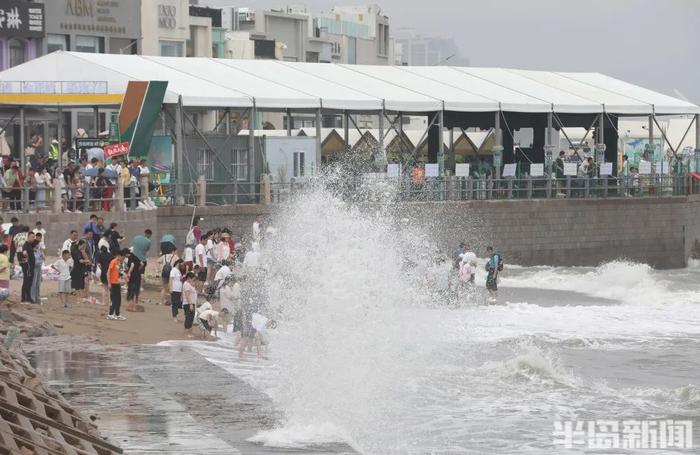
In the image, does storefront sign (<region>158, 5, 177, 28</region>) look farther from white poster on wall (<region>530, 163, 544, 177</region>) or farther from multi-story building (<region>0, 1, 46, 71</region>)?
white poster on wall (<region>530, 163, 544, 177</region>)

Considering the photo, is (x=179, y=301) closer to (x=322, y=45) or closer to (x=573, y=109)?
(x=573, y=109)

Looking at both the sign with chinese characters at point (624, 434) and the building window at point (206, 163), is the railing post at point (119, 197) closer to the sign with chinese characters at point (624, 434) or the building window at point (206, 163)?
the building window at point (206, 163)

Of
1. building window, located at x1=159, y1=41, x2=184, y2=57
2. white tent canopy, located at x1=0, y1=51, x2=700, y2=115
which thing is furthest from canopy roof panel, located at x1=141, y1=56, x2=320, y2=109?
building window, located at x1=159, y1=41, x2=184, y2=57

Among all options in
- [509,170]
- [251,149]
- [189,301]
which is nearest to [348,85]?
[509,170]

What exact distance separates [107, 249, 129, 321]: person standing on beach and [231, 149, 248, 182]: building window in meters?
14.7

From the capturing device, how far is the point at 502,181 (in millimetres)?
47031

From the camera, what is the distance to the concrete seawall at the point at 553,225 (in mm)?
39688

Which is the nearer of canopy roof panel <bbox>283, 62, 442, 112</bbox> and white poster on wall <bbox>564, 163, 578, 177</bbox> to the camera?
canopy roof panel <bbox>283, 62, 442, 112</bbox>

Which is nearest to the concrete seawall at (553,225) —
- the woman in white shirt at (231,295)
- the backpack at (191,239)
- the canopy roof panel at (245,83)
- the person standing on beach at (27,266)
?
the backpack at (191,239)

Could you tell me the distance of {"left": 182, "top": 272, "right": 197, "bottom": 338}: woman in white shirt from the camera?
26828 mm

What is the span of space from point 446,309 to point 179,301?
7892mm

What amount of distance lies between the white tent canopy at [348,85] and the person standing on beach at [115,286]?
41.0 ft

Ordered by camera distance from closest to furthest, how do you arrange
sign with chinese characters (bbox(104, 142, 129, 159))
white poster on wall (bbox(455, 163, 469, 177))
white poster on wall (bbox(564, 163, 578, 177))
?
sign with chinese characters (bbox(104, 142, 129, 159)), white poster on wall (bbox(455, 163, 469, 177)), white poster on wall (bbox(564, 163, 578, 177))

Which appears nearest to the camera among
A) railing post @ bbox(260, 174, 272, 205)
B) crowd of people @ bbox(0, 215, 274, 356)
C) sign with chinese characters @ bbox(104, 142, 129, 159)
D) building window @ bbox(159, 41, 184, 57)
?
crowd of people @ bbox(0, 215, 274, 356)
